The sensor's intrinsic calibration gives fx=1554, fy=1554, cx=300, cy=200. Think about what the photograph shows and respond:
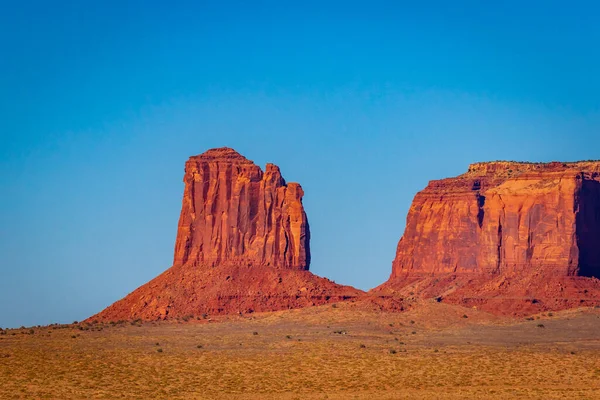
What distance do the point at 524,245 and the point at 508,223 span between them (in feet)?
13.2

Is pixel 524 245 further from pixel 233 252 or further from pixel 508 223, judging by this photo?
pixel 233 252

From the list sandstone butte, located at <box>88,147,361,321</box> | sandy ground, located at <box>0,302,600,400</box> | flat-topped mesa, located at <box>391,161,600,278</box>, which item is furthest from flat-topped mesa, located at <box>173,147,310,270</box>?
flat-topped mesa, located at <box>391,161,600,278</box>

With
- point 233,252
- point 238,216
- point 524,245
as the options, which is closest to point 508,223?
point 524,245

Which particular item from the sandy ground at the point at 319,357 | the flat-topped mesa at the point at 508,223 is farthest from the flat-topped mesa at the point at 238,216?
the flat-topped mesa at the point at 508,223

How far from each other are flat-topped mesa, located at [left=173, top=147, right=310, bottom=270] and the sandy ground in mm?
8795

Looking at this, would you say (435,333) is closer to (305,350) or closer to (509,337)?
(509,337)

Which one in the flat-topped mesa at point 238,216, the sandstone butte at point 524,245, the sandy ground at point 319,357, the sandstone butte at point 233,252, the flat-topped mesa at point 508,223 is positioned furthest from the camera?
the flat-topped mesa at point 508,223

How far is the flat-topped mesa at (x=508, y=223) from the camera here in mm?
147000

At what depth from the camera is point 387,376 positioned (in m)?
100

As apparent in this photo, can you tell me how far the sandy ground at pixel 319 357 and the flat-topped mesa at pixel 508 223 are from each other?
43.8 ft

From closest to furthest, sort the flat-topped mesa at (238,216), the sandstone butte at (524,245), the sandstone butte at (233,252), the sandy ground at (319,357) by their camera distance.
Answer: the sandy ground at (319,357), the sandstone butte at (233,252), the flat-topped mesa at (238,216), the sandstone butte at (524,245)

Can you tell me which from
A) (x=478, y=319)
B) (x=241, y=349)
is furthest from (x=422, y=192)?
(x=241, y=349)

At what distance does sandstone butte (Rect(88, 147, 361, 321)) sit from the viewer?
134m

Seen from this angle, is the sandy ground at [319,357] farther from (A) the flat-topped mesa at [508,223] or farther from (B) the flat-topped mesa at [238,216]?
(A) the flat-topped mesa at [508,223]
